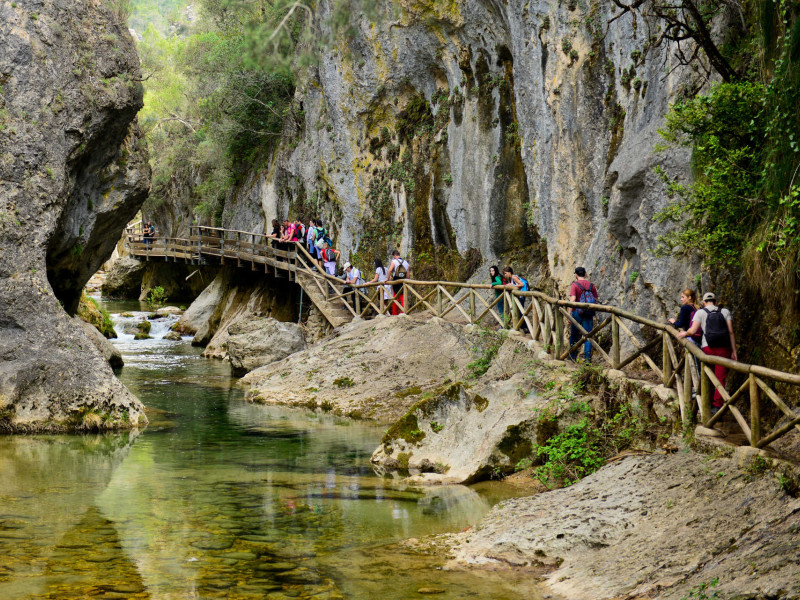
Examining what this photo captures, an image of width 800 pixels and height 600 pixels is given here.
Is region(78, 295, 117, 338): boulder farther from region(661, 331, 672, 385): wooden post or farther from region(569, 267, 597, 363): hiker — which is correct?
region(661, 331, 672, 385): wooden post

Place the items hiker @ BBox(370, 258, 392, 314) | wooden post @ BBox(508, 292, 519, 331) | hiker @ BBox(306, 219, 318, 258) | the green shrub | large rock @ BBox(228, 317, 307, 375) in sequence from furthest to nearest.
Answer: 1. the green shrub
2. hiker @ BBox(306, 219, 318, 258)
3. large rock @ BBox(228, 317, 307, 375)
4. hiker @ BBox(370, 258, 392, 314)
5. wooden post @ BBox(508, 292, 519, 331)

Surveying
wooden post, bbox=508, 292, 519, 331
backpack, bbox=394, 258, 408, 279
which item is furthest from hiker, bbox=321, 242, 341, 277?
wooden post, bbox=508, 292, 519, 331

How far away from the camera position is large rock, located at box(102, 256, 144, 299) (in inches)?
1949

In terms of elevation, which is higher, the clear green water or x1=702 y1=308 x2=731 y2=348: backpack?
x1=702 y1=308 x2=731 y2=348: backpack

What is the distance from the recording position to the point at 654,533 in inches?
278

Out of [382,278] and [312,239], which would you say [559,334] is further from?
[312,239]

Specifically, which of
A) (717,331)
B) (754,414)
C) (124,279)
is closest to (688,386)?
(717,331)

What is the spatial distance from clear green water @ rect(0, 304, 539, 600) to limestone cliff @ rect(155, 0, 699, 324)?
577cm

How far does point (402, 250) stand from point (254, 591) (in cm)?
2096

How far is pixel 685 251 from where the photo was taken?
11273 millimetres

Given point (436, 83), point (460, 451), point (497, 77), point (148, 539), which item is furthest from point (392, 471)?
point (436, 83)

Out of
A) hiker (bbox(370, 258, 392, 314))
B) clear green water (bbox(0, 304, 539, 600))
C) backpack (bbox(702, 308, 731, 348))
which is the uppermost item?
hiker (bbox(370, 258, 392, 314))

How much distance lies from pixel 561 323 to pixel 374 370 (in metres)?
6.23

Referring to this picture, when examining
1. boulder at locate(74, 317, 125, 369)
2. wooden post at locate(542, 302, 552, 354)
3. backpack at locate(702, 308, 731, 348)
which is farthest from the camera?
boulder at locate(74, 317, 125, 369)
